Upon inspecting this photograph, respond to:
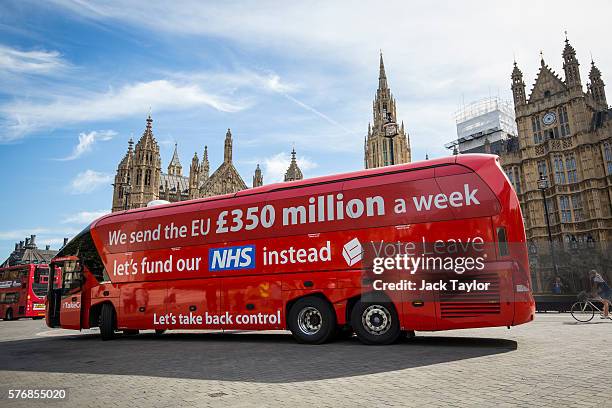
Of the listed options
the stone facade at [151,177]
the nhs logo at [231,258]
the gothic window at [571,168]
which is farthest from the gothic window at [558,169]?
the stone facade at [151,177]

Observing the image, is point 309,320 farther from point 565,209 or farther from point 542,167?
point 542,167

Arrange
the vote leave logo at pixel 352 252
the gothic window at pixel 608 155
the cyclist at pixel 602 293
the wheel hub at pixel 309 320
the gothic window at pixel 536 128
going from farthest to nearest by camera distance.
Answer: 1. the gothic window at pixel 536 128
2. the gothic window at pixel 608 155
3. the cyclist at pixel 602 293
4. the wheel hub at pixel 309 320
5. the vote leave logo at pixel 352 252

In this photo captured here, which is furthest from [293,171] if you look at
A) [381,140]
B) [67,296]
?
[67,296]

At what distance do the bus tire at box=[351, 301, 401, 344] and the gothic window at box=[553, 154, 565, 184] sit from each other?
33.6m

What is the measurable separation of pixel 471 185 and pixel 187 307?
8599 mm

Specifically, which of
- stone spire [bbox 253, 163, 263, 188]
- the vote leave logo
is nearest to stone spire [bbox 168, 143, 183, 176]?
stone spire [bbox 253, 163, 263, 188]

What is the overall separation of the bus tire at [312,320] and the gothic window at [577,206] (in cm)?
3313

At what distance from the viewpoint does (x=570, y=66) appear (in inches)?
1428

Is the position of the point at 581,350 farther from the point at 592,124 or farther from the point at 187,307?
the point at 592,124

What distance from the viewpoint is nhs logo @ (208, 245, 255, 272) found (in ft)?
37.5

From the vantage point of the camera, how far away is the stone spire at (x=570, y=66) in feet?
118

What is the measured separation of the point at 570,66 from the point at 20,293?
159 ft

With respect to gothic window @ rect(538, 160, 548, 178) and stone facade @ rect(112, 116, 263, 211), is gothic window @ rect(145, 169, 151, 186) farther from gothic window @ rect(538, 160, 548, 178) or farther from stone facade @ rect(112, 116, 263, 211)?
gothic window @ rect(538, 160, 548, 178)

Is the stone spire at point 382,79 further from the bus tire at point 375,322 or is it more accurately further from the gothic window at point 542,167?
the bus tire at point 375,322
